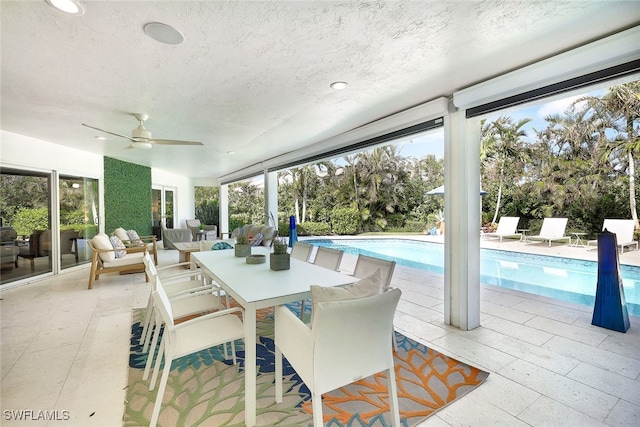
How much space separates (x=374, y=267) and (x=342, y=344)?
1089mm

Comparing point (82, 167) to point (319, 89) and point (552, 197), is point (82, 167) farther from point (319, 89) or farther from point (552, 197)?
point (552, 197)

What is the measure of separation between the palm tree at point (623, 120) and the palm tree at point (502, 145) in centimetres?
221

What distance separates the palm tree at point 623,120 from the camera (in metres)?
7.32

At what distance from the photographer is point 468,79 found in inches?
102

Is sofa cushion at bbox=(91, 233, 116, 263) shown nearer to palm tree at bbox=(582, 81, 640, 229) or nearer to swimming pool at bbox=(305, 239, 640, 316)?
swimming pool at bbox=(305, 239, 640, 316)

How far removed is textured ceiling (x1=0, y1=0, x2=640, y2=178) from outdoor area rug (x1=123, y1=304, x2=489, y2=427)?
95.0 inches

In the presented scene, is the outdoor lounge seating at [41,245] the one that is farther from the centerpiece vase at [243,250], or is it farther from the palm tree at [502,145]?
the palm tree at [502,145]

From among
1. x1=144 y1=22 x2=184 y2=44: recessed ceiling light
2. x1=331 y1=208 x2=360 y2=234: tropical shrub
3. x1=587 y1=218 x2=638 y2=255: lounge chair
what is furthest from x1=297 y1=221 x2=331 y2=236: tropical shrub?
x1=144 y1=22 x2=184 y2=44: recessed ceiling light

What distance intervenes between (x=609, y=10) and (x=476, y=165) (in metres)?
1.44

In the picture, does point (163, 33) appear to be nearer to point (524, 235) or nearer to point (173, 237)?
point (173, 237)

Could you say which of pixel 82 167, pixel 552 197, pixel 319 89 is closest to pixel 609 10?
pixel 319 89

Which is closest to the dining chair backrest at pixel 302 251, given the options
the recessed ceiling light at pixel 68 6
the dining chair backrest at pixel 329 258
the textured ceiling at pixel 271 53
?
the dining chair backrest at pixel 329 258

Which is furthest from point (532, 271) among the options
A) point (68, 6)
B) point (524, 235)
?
point (68, 6)

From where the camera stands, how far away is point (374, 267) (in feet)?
7.99
